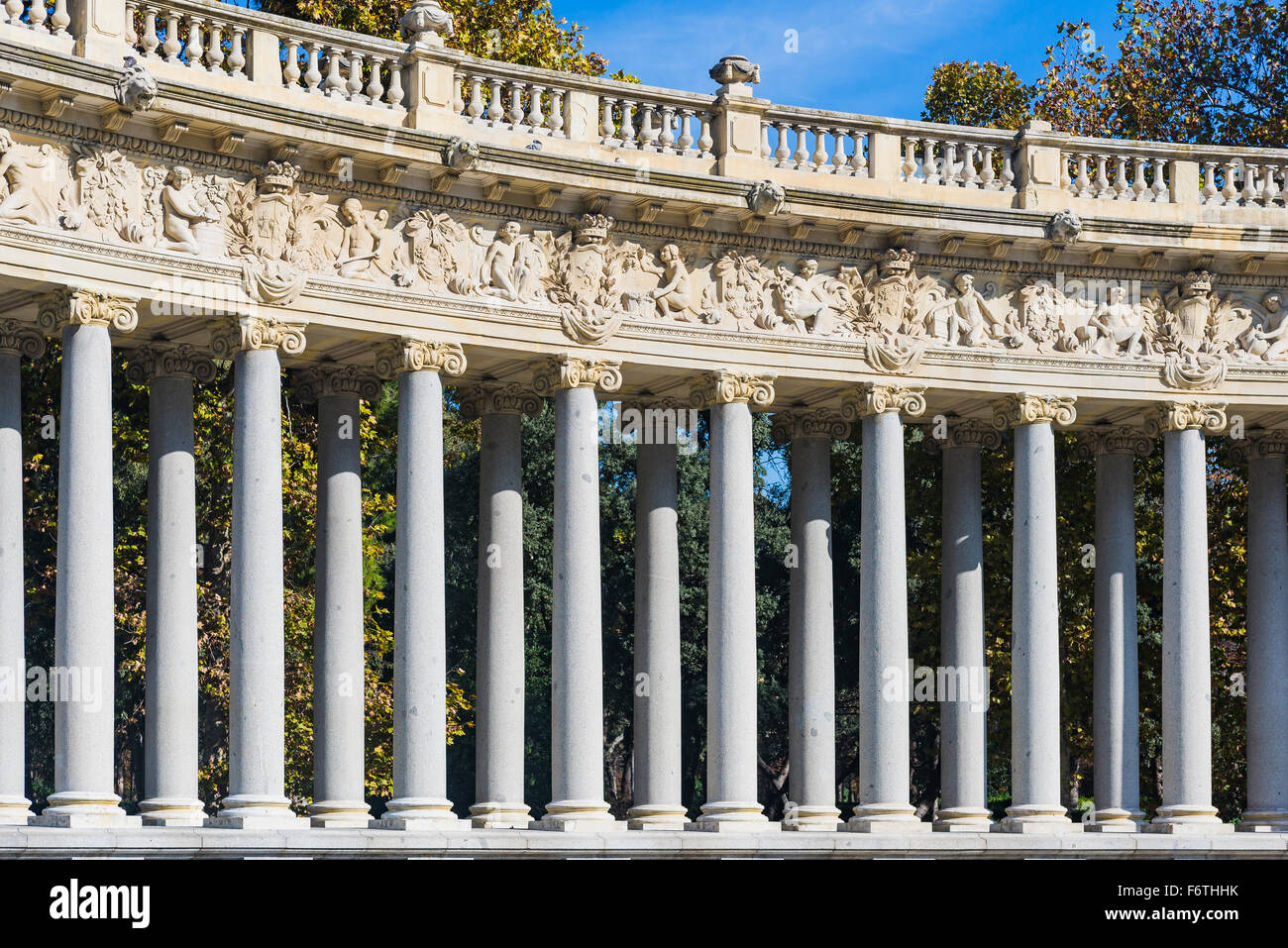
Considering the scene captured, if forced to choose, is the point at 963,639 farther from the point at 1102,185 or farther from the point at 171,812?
the point at 171,812

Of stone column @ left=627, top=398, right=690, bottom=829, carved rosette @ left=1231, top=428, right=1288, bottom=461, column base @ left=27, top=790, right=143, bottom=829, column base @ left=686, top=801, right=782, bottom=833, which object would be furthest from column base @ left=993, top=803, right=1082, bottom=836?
column base @ left=27, top=790, right=143, bottom=829

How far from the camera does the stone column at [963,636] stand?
7044 cm

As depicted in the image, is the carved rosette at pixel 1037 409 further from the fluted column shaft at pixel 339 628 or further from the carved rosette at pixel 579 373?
the fluted column shaft at pixel 339 628

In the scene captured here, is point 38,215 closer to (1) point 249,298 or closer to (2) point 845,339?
(1) point 249,298

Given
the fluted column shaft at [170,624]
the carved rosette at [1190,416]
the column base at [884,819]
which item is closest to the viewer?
the fluted column shaft at [170,624]

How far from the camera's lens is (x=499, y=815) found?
65.2 m

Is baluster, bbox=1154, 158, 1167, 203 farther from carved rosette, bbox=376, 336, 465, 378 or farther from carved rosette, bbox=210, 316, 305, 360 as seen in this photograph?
carved rosette, bbox=210, 316, 305, 360

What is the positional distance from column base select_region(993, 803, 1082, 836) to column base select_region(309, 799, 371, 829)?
1955cm

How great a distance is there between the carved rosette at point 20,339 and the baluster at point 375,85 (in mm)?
11214

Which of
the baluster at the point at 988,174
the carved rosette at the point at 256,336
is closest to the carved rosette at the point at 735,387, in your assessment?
the baluster at the point at 988,174

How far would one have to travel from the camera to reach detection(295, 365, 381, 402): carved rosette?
2557 inches

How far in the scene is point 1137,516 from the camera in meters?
92.3

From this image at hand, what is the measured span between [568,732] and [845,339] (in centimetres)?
1474

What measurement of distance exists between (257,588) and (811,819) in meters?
20.0
